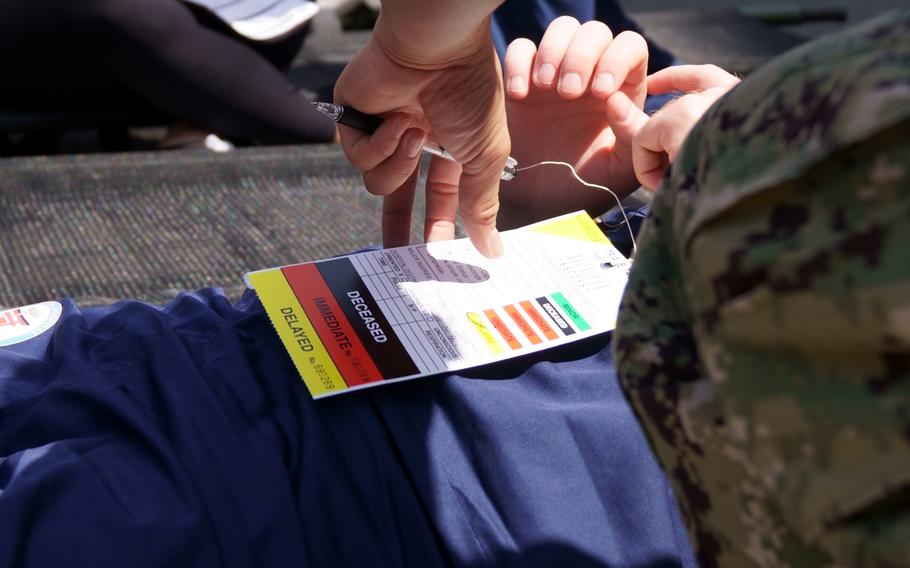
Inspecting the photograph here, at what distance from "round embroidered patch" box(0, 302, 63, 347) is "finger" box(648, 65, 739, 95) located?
606 millimetres

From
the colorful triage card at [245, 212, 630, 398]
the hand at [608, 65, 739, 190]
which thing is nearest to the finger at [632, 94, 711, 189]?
Result: the hand at [608, 65, 739, 190]

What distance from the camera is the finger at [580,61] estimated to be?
3.07 ft

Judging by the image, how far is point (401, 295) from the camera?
2.73ft

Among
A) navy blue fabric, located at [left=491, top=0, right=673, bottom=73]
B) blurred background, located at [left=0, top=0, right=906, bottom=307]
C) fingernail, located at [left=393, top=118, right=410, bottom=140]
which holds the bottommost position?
blurred background, located at [left=0, top=0, right=906, bottom=307]

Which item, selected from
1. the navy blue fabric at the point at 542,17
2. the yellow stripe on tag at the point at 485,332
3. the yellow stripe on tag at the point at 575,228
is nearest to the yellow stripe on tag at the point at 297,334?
the yellow stripe on tag at the point at 485,332

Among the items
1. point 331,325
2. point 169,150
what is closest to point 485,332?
point 331,325

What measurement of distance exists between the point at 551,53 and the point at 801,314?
0.65 metres

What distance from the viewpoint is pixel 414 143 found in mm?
855

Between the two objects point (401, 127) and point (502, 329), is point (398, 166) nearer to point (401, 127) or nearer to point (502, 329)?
point (401, 127)

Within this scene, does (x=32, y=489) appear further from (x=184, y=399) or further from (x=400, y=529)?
(x=400, y=529)

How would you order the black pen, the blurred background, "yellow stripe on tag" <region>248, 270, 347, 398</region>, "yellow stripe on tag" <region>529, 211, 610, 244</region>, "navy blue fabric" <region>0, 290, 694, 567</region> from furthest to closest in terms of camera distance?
the blurred background, "yellow stripe on tag" <region>529, 211, 610, 244</region>, the black pen, "yellow stripe on tag" <region>248, 270, 347, 398</region>, "navy blue fabric" <region>0, 290, 694, 567</region>

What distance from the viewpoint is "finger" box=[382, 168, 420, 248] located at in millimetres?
971

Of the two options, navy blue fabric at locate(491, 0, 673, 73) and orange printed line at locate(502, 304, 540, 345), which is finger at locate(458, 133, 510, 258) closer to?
orange printed line at locate(502, 304, 540, 345)

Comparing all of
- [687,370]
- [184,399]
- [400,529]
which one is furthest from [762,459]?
[184,399]
